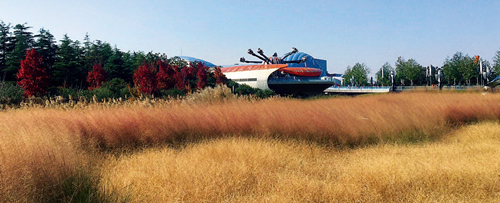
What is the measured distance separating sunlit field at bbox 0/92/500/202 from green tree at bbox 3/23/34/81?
2644 cm

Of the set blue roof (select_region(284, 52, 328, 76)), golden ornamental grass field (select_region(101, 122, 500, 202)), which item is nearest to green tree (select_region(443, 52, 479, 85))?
golden ornamental grass field (select_region(101, 122, 500, 202))

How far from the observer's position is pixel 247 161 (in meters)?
4.26

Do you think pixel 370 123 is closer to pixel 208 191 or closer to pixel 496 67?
pixel 208 191

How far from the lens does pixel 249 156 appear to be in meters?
4.42

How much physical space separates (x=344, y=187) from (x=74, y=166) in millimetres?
2634

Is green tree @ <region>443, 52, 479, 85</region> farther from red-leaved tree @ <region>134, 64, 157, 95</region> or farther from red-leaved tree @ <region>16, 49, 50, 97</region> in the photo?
red-leaved tree @ <region>16, 49, 50, 97</region>

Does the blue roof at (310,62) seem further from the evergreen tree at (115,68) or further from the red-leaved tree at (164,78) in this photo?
the red-leaved tree at (164,78)

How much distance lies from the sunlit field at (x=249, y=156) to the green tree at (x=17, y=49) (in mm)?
26439

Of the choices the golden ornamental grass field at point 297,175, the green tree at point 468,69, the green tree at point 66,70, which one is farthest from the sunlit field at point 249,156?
the green tree at point 468,69

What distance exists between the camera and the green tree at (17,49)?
88.0 ft

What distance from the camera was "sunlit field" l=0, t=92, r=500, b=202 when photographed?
3.08 meters

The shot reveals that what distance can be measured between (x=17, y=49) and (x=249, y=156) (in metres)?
29.9

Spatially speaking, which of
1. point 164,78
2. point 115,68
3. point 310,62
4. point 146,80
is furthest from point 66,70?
point 310,62

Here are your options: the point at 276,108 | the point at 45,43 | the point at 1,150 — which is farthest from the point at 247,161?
the point at 45,43
